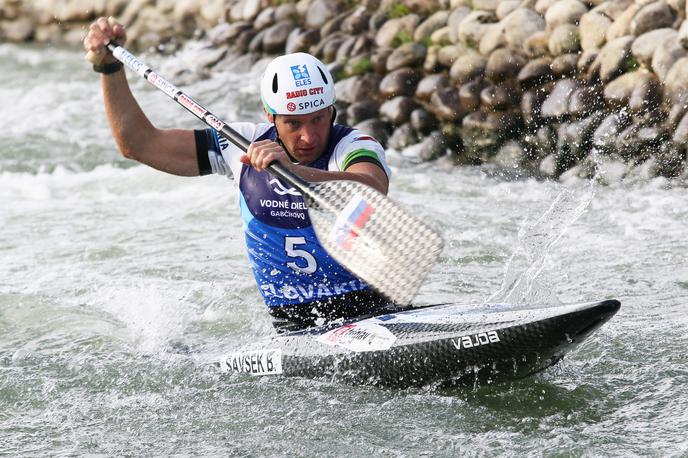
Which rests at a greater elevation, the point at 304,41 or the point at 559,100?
the point at 559,100

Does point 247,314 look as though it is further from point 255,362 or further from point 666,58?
point 666,58

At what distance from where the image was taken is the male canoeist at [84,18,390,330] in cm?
529

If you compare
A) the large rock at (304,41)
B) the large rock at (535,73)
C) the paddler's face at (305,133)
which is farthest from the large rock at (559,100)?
the paddler's face at (305,133)

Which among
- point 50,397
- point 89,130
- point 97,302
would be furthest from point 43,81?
point 50,397

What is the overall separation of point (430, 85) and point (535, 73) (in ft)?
4.08

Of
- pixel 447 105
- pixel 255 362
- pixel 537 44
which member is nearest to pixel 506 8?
pixel 537 44

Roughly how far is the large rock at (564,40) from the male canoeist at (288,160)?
5407mm

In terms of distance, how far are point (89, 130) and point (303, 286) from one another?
7.81m

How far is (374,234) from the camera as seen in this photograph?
5.07 m

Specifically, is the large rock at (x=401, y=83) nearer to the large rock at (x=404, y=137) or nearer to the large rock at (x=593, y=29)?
the large rock at (x=404, y=137)

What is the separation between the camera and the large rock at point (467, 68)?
11.0 m

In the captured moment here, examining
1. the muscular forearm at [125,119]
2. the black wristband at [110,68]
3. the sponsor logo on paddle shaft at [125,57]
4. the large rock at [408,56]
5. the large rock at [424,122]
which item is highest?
the sponsor logo on paddle shaft at [125,57]

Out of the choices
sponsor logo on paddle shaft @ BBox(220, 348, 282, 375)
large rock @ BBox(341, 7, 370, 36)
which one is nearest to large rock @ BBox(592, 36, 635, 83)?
large rock @ BBox(341, 7, 370, 36)

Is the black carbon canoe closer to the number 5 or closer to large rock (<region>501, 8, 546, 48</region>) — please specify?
the number 5
